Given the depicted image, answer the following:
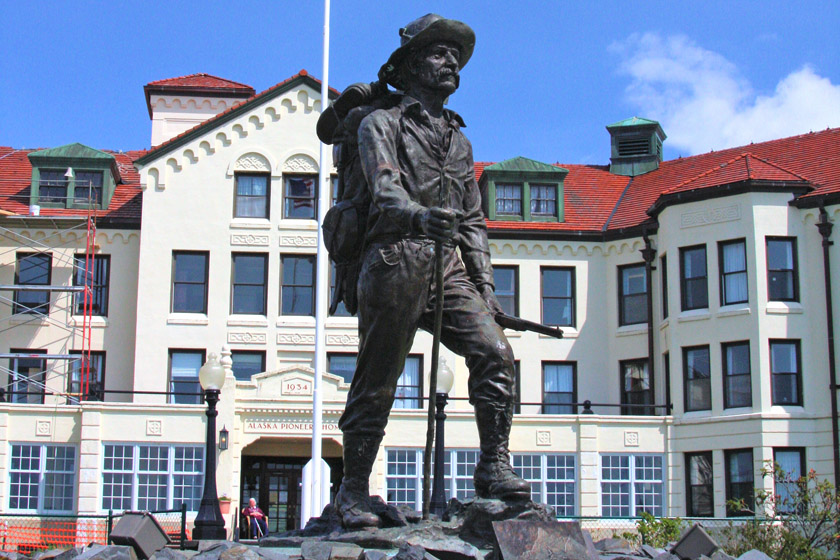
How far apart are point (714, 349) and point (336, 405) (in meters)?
10.7

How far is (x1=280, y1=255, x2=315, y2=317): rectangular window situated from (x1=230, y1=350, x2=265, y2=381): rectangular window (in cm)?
149

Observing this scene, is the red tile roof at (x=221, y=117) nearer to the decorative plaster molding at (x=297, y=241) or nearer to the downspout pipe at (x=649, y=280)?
the decorative plaster molding at (x=297, y=241)

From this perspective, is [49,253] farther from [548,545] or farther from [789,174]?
[548,545]

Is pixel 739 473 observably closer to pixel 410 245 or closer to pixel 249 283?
pixel 249 283

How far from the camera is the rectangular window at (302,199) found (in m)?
35.1

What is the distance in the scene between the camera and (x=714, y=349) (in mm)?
32406

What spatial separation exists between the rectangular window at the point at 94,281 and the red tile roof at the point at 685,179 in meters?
12.0

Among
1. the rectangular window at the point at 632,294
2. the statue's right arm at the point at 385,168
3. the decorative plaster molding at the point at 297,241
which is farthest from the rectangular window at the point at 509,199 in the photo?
the statue's right arm at the point at 385,168

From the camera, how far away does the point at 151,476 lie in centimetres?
3130

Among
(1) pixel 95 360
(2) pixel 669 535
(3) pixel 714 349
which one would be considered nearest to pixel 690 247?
(3) pixel 714 349

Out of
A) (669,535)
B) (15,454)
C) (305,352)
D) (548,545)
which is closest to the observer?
(548,545)

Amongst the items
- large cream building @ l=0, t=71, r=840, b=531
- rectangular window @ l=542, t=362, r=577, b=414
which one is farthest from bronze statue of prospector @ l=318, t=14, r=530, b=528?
rectangular window @ l=542, t=362, r=577, b=414

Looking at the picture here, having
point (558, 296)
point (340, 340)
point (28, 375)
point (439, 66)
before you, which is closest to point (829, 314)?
point (558, 296)

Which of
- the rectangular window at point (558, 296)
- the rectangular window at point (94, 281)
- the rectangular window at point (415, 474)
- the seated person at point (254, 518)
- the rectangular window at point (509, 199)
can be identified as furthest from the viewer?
the rectangular window at point (509, 199)
